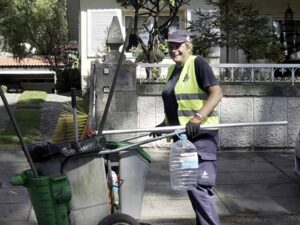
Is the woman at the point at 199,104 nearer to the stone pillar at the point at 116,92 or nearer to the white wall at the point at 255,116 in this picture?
the stone pillar at the point at 116,92

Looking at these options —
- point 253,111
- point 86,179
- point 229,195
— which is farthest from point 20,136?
point 253,111

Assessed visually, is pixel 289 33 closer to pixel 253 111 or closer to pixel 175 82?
pixel 253 111

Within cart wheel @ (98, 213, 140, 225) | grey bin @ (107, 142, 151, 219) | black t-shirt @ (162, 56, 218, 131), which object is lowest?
cart wheel @ (98, 213, 140, 225)

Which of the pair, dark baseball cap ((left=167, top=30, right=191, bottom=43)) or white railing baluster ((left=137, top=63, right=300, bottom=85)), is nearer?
dark baseball cap ((left=167, top=30, right=191, bottom=43))

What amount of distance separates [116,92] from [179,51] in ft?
15.9

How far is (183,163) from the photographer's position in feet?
14.4

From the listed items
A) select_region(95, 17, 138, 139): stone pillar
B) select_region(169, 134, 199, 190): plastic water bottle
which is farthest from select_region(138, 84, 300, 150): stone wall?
select_region(169, 134, 199, 190): plastic water bottle

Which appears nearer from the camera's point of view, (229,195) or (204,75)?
(204,75)

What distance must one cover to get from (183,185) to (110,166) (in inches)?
23.7

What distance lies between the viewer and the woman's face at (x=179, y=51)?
4.66 metres

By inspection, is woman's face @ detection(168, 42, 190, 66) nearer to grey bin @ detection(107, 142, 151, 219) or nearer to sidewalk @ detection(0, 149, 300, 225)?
grey bin @ detection(107, 142, 151, 219)

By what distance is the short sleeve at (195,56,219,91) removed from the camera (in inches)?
177

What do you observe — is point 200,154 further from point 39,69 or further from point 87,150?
point 39,69

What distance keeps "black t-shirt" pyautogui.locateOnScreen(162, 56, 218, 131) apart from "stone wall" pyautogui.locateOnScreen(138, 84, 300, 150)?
186 inches
